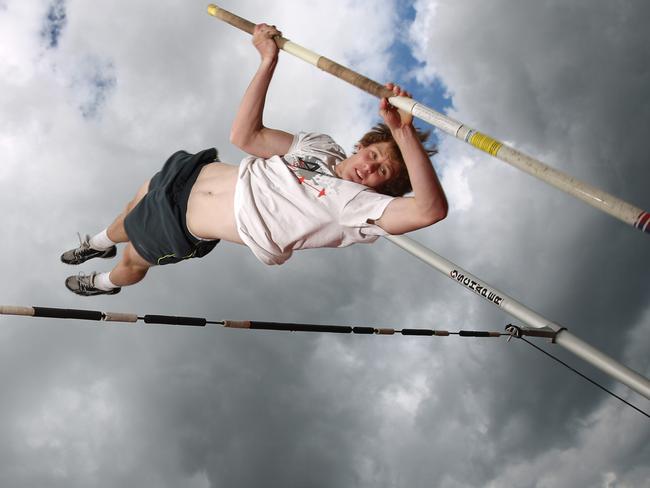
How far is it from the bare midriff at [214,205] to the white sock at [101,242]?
4.04 ft

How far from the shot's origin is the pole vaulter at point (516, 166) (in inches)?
84.8

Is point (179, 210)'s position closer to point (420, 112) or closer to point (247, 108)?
point (247, 108)

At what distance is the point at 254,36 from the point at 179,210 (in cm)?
104

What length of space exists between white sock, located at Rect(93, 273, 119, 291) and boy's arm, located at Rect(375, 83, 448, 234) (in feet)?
7.89

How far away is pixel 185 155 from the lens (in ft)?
12.2

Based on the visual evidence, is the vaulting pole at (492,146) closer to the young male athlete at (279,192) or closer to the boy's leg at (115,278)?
the young male athlete at (279,192)

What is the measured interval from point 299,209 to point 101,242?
2045 millimetres

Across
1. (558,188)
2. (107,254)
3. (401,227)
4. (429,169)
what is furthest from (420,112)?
(107,254)

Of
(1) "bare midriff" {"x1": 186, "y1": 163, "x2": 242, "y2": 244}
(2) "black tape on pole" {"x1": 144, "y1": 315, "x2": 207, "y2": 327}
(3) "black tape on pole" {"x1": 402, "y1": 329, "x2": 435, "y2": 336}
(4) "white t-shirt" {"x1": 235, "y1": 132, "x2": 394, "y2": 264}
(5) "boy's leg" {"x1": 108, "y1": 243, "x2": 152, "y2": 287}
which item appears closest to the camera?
(4) "white t-shirt" {"x1": 235, "y1": 132, "x2": 394, "y2": 264}

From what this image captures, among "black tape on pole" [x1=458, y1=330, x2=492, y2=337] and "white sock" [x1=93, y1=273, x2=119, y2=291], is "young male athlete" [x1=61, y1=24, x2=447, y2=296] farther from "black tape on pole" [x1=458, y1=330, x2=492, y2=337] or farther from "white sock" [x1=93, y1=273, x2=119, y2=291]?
"black tape on pole" [x1=458, y1=330, x2=492, y2=337]

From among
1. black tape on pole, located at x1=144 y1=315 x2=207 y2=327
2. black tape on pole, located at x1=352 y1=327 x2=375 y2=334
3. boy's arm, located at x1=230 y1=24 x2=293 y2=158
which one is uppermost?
boy's arm, located at x1=230 y1=24 x2=293 y2=158

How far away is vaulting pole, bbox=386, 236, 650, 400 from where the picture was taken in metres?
5.08

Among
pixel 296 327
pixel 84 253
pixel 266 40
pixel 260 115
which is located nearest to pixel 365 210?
pixel 260 115

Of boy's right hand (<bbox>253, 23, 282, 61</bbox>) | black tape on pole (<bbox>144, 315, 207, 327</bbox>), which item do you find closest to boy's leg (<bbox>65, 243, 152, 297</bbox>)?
black tape on pole (<bbox>144, 315, 207, 327</bbox>)
